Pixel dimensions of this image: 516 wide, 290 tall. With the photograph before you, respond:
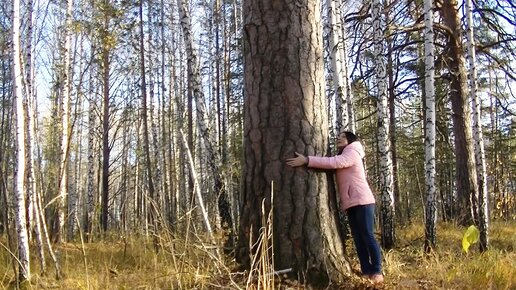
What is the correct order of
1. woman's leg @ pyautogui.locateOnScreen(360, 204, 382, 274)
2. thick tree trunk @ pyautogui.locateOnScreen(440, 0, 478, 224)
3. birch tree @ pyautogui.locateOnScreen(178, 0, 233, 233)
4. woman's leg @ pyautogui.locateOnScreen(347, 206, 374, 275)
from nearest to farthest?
woman's leg @ pyautogui.locateOnScreen(360, 204, 382, 274), woman's leg @ pyautogui.locateOnScreen(347, 206, 374, 275), birch tree @ pyautogui.locateOnScreen(178, 0, 233, 233), thick tree trunk @ pyautogui.locateOnScreen(440, 0, 478, 224)

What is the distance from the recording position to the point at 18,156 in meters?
5.58

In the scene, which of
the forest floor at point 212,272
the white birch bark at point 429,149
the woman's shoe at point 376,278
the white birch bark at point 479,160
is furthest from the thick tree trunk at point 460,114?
the woman's shoe at point 376,278

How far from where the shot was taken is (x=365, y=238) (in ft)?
13.6

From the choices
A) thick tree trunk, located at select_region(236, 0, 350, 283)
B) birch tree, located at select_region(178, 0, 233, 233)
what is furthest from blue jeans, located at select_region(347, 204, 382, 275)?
birch tree, located at select_region(178, 0, 233, 233)

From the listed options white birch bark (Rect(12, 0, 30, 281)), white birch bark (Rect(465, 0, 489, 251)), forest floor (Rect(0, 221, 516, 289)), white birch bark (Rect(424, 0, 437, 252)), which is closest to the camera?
forest floor (Rect(0, 221, 516, 289))

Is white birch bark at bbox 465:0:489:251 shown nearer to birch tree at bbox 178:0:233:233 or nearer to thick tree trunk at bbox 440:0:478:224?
thick tree trunk at bbox 440:0:478:224

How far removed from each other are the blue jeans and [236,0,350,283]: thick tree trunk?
1.32 ft

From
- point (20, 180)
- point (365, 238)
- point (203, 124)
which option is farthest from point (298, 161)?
point (203, 124)

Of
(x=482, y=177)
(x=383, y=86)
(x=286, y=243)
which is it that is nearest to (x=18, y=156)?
(x=286, y=243)

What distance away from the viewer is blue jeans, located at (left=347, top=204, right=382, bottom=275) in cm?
407

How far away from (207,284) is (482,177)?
5295 millimetres

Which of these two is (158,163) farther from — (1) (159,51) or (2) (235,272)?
(2) (235,272)

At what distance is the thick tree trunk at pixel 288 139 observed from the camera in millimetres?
3586

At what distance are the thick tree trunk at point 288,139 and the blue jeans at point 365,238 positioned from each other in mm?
401
